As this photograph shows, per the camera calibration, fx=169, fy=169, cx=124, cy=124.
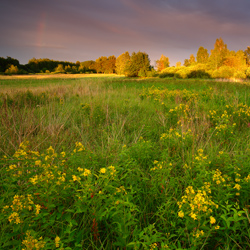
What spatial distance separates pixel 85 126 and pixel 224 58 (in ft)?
160

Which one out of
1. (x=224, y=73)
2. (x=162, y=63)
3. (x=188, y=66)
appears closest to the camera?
(x=224, y=73)

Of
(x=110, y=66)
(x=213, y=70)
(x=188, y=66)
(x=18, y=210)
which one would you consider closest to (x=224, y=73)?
(x=213, y=70)

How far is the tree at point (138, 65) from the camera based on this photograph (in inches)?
1113

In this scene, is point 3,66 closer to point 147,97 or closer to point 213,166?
point 147,97

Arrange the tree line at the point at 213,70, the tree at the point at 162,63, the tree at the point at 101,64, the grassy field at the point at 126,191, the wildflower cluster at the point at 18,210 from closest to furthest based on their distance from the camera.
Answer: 1. the wildflower cluster at the point at 18,210
2. the grassy field at the point at 126,191
3. the tree line at the point at 213,70
4. the tree at the point at 162,63
5. the tree at the point at 101,64

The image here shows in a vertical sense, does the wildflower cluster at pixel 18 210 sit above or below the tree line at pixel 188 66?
below

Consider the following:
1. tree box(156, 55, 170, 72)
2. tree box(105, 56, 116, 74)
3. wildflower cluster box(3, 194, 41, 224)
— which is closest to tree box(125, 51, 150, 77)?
wildflower cluster box(3, 194, 41, 224)

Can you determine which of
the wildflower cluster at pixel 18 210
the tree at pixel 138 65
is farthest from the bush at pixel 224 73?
the wildflower cluster at pixel 18 210

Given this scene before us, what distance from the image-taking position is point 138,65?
28281 millimetres

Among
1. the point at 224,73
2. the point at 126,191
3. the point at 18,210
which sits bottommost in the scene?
the point at 126,191

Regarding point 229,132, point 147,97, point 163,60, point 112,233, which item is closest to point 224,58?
point 163,60

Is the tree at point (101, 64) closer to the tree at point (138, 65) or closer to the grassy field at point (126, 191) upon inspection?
the tree at point (138, 65)

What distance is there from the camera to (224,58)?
42.0 meters

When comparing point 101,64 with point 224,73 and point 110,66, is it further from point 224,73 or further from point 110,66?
point 224,73
